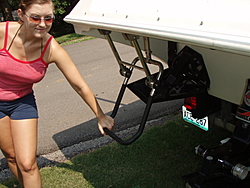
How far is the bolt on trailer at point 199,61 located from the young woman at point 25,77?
1.53 ft

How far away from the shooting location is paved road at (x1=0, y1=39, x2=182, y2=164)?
4203mm

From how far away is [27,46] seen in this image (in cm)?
226

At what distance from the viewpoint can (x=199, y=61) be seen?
2625 millimetres

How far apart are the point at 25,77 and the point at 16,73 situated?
7 centimetres

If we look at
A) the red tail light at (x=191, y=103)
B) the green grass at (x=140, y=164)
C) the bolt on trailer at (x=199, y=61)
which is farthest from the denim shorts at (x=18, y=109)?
the red tail light at (x=191, y=103)

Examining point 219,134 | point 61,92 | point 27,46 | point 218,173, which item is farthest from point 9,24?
point 61,92

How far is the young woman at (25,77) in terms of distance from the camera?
2186mm

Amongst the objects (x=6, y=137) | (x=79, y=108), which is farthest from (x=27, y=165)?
(x=79, y=108)

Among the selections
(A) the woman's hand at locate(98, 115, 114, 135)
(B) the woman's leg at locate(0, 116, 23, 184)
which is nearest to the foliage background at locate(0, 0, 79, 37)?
(B) the woman's leg at locate(0, 116, 23, 184)

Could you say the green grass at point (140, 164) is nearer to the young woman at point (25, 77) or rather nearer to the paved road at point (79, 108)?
the paved road at point (79, 108)

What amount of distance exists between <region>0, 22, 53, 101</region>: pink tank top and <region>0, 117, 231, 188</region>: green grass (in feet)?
3.93

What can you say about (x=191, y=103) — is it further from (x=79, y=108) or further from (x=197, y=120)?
(x=79, y=108)

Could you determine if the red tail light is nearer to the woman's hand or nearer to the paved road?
the woman's hand

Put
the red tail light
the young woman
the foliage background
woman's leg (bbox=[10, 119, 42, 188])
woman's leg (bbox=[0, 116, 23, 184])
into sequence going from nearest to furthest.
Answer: the young woman
woman's leg (bbox=[10, 119, 42, 188])
woman's leg (bbox=[0, 116, 23, 184])
the red tail light
the foliage background
